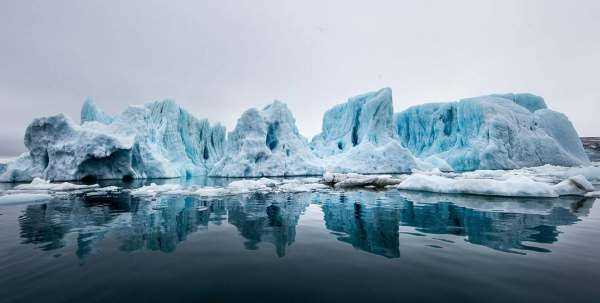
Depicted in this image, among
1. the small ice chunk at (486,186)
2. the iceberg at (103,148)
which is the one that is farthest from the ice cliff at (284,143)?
the small ice chunk at (486,186)

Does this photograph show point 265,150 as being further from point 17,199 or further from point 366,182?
point 17,199

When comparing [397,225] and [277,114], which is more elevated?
[277,114]

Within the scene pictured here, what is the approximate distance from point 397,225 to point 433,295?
373 cm

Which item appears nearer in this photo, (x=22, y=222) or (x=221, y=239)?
(x=221, y=239)

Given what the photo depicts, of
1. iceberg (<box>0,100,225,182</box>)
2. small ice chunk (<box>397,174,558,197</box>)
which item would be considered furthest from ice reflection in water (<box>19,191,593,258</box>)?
iceberg (<box>0,100,225,182</box>)

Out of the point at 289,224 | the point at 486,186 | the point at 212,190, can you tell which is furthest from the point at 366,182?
the point at 289,224

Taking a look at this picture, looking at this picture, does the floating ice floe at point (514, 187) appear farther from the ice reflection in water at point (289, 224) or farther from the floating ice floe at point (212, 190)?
the floating ice floe at point (212, 190)

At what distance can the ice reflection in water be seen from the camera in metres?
5.08

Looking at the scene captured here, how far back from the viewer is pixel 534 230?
5.82 meters

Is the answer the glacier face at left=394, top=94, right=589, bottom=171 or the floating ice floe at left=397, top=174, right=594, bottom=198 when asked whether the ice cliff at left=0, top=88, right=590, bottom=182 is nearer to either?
the glacier face at left=394, top=94, right=589, bottom=171

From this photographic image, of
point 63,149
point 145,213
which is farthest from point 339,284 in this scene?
point 63,149

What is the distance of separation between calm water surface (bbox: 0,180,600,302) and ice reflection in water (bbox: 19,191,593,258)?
47 millimetres

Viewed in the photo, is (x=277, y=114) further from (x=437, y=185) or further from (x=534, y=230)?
(x=534, y=230)

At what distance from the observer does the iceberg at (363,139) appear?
4156cm
